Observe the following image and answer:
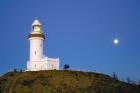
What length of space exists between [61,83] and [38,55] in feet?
47.6

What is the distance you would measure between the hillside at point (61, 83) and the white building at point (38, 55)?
5269 mm

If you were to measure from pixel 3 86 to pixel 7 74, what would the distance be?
6016mm

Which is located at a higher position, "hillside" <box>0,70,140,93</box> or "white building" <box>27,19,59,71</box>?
"white building" <box>27,19,59,71</box>

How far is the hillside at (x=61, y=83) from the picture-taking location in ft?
314

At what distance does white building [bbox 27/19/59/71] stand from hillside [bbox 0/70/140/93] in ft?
17.3

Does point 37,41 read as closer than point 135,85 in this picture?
No

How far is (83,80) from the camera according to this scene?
326 feet

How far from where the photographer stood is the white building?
106812mm

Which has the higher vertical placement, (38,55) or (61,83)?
(38,55)

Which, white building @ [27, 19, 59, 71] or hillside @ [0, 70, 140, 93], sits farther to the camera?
white building @ [27, 19, 59, 71]

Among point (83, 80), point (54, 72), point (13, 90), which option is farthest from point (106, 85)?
point (13, 90)

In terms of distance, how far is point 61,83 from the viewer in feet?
319

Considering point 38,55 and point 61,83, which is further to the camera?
point 38,55

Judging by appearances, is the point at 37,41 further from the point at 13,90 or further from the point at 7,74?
the point at 13,90
